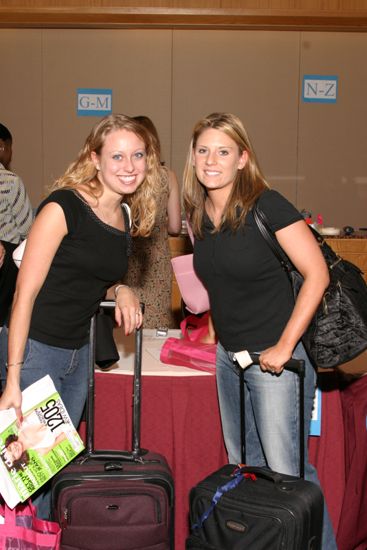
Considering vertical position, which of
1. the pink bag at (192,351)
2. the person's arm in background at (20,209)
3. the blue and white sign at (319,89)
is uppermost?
the blue and white sign at (319,89)

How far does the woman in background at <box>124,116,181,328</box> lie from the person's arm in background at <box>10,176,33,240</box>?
1.74 feet

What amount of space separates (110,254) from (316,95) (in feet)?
17.9

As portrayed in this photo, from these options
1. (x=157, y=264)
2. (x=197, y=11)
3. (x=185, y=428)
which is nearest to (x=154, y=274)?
(x=157, y=264)

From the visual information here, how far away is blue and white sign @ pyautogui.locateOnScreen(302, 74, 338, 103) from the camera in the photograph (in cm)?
687

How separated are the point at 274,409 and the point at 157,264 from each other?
5.73 feet

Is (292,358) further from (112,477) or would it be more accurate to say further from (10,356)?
(10,356)

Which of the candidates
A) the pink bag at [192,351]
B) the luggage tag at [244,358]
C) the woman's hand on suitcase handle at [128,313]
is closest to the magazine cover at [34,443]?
the woman's hand on suitcase handle at [128,313]

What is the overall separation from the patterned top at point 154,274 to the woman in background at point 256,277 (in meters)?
1.51

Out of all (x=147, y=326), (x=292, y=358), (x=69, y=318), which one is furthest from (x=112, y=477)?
(x=147, y=326)


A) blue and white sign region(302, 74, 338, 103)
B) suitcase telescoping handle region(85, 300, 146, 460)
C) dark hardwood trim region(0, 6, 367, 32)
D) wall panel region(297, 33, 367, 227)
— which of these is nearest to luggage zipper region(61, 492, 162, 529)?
suitcase telescoping handle region(85, 300, 146, 460)

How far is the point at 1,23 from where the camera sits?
21.7 ft

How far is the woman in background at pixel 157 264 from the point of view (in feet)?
11.6

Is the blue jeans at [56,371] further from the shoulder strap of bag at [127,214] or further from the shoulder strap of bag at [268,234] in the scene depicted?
the shoulder strap of bag at [268,234]

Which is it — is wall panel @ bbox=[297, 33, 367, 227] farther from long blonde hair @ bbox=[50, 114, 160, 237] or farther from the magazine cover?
the magazine cover
